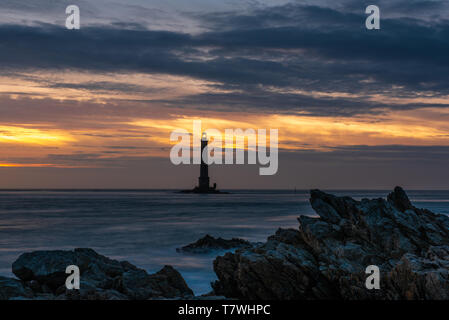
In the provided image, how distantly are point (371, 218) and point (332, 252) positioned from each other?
2829 millimetres

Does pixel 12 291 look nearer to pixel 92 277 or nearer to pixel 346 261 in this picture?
pixel 92 277

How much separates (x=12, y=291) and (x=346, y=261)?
10162 millimetres

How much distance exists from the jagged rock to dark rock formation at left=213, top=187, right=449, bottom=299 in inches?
92.8

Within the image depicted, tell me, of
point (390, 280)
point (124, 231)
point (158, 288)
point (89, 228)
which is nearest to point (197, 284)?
point (158, 288)

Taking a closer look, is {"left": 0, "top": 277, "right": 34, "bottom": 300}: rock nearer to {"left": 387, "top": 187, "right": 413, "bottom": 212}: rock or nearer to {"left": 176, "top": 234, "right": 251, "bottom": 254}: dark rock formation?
{"left": 176, "top": 234, "right": 251, "bottom": 254}: dark rock formation

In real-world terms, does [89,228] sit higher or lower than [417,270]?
lower

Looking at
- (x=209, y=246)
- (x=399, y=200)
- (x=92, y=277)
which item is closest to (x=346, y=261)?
(x=92, y=277)

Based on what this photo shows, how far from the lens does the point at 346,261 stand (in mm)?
14523

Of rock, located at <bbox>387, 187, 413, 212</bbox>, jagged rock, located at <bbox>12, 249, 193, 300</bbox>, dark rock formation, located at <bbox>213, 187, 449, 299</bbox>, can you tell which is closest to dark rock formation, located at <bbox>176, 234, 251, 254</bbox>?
dark rock formation, located at <bbox>213, 187, 449, 299</bbox>

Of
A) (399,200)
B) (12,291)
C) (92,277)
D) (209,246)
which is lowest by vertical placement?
(209,246)

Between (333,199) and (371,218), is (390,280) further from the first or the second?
(333,199)

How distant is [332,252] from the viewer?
608 inches

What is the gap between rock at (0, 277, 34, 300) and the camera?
12.0 meters

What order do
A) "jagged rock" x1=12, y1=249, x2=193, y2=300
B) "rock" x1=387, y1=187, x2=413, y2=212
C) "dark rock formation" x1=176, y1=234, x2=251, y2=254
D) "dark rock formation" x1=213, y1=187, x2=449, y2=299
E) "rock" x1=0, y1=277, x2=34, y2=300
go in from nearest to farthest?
"rock" x1=0, y1=277, x2=34, y2=300 → "dark rock formation" x1=213, y1=187, x2=449, y2=299 → "jagged rock" x1=12, y1=249, x2=193, y2=300 → "rock" x1=387, y1=187, x2=413, y2=212 → "dark rock formation" x1=176, y1=234, x2=251, y2=254
